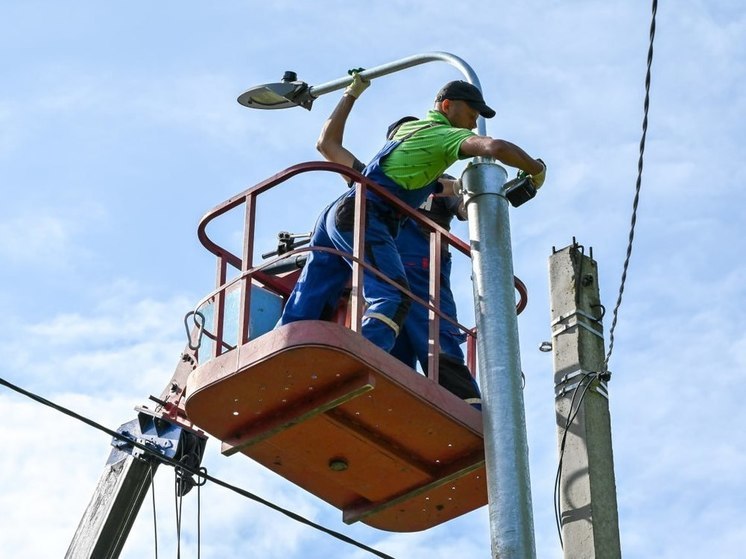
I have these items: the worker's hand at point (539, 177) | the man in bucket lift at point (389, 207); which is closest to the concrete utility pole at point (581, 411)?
the worker's hand at point (539, 177)

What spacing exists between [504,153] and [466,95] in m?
1.09

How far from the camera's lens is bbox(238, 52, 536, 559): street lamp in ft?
22.9

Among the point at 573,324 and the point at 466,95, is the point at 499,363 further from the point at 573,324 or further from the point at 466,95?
the point at 466,95

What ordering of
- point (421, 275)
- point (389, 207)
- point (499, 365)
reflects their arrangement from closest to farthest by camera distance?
point (499, 365) < point (389, 207) < point (421, 275)

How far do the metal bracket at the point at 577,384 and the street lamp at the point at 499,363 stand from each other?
Answer: 1.79ft

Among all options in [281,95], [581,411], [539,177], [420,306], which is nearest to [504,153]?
[539,177]

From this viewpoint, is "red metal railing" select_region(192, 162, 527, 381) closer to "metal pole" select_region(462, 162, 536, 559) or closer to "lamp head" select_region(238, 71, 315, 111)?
"metal pole" select_region(462, 162, 536, 559)

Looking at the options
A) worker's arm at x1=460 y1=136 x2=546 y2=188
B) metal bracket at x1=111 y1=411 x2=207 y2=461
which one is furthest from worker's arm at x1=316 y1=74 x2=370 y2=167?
metal bracket at x1=111 y1=411 x2=207 y2=461

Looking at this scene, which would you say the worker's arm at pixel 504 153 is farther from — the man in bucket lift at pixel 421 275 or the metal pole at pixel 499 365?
the man in bucket lift at pixel 421 275

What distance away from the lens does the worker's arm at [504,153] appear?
324 inches

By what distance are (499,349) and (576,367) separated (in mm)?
665

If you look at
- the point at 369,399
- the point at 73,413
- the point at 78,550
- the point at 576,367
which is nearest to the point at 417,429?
the point at 369,399

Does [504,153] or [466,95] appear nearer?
[504,153]

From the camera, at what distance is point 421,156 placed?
888 centimetres
